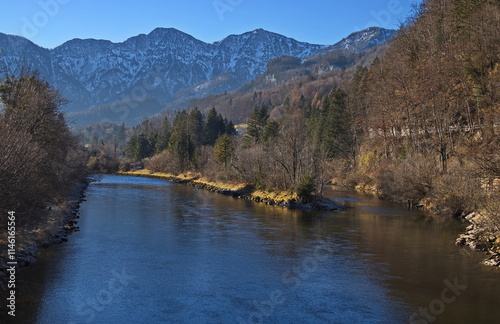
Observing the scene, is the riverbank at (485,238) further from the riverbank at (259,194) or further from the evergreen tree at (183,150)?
the evergreen tree at (183,150)

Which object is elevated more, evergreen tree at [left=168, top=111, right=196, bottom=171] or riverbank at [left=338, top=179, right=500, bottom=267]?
evergreen tree at [left=168, top=111, right=196, bottom=171]

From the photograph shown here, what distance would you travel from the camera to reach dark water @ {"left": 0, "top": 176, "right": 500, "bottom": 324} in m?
15.8

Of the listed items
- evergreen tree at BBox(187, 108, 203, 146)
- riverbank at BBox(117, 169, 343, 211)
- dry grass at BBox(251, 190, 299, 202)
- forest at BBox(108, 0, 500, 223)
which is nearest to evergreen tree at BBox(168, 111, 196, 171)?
riverbank at BBox(117, 169, 343, 211)

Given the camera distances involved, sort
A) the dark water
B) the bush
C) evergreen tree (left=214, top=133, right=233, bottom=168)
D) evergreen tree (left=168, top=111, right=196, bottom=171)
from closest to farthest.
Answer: the dark water, the bush, evergreen tree (left=214, top=133, right=233, bottom=168), evergreen tree (left=168, top=111, right=196, bottom=171)

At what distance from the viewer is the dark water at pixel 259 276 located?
15.8 meters

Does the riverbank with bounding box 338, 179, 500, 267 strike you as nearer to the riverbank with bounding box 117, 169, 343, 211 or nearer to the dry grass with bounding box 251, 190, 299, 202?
the riverbank with bounding box 117, 169, 343, 211

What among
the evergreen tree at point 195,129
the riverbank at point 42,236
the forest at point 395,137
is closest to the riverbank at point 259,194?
the forest at point 395,137

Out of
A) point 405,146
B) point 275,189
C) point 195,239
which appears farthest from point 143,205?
point 405,146

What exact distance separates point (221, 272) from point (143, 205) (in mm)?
28709

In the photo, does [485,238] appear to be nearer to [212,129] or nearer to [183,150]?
[183,150]

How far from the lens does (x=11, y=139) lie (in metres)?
19.0

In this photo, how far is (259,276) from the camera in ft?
67.1

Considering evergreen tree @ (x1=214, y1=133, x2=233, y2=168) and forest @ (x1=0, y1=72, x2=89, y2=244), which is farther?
evergreen tree @ (x1=214, y1=133, x2=233, y2=168)

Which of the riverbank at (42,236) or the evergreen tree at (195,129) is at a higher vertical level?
the evergreen tree at (195,129)
